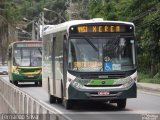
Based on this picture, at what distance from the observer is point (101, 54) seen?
18.5 m

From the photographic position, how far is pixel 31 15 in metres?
104

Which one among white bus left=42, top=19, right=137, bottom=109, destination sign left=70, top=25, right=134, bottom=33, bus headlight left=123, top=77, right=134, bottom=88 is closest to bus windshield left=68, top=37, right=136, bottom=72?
white bus left=42, top=19, right=137, bottom=109

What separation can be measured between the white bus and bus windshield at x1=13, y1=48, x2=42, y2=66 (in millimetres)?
17909

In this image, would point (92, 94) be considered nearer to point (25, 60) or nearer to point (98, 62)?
point (98, 62)

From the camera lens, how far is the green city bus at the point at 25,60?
36.9 m

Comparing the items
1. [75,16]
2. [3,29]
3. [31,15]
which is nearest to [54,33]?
[3,29]

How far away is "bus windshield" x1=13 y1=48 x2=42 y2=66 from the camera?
1454 inches

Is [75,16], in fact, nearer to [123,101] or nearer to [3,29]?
[3,29]

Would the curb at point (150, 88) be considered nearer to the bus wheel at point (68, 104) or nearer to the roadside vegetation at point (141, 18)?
the roadside vegetation at point (141, 18)

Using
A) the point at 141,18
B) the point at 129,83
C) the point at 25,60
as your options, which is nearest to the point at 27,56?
the point at 25,60

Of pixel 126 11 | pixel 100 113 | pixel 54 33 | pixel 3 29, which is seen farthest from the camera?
pixel 126 11

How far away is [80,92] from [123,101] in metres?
1.79

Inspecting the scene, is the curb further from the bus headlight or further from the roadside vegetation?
the bus headlight

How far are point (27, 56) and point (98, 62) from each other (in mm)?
19046
